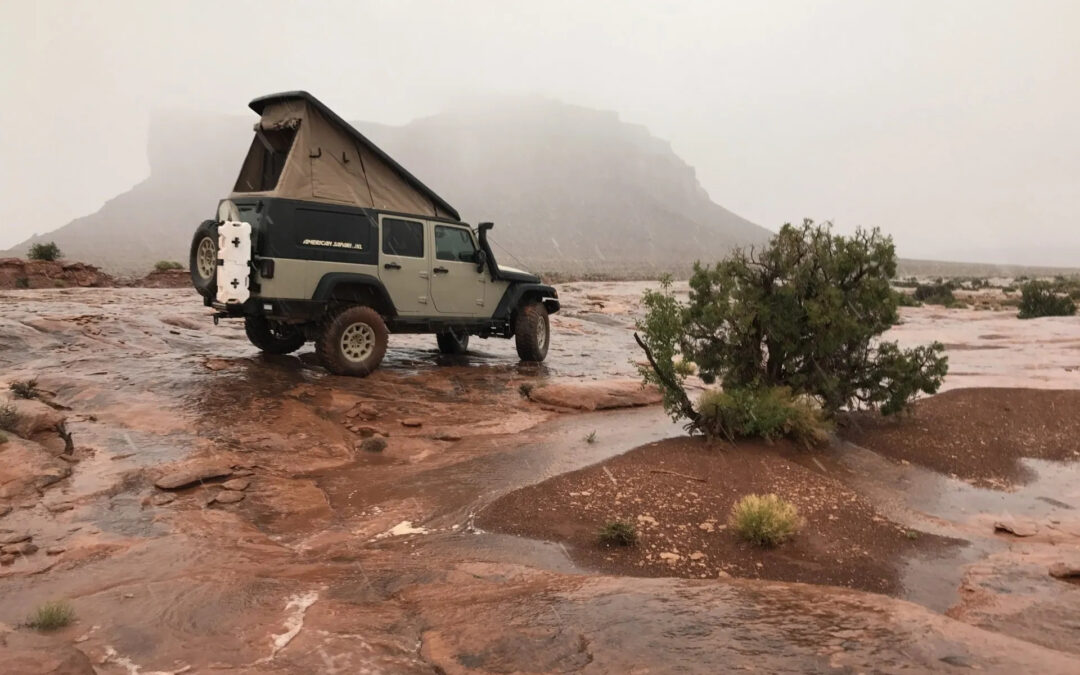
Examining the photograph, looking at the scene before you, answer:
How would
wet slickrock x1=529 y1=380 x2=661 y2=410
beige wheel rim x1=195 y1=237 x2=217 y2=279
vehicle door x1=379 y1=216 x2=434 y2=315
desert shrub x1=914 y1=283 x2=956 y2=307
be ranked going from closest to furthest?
beige wheel rim x1=195 y1=237 x2=217 y2=279, wet slickrock x1=529 y1=380 x2=661 y2=410, vehicle door x1=379 y1=216 x2=434 y2=315, desert shrub x1=914 y1=283 x2=956 y2=307

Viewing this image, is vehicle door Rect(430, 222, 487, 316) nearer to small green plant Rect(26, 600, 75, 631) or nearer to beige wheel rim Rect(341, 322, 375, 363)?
beige wheel rim Rect(341, 322, 375, 363)

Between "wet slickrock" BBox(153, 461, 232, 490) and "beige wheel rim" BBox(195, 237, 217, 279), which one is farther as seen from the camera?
"beige wheel rim" BBox(195, 237, 217, 279)

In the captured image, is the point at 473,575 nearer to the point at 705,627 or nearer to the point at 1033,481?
the point at 705,627

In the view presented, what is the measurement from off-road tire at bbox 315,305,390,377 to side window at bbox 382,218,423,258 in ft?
3.37

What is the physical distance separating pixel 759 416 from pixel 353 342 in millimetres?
5484

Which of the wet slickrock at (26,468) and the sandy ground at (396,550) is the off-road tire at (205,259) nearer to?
the sandy ground at (396,550)

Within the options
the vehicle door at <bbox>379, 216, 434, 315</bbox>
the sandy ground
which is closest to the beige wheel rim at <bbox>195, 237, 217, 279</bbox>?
the sandy ground

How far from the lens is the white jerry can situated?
27.3 feet

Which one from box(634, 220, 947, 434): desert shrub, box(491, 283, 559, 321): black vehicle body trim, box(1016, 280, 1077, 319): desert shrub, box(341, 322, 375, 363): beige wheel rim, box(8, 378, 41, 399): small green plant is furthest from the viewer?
box(1016, 280, 1077, 319): desert shrub

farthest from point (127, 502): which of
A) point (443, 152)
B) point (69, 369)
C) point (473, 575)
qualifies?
point (443, 152)

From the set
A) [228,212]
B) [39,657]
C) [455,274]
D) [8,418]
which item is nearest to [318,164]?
[228,212]

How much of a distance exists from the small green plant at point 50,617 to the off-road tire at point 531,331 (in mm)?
9094

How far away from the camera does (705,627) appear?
3660mm

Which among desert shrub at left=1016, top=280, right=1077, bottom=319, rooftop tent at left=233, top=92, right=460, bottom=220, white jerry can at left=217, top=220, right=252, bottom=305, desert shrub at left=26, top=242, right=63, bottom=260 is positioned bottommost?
desert shrub at left=1016, top=280, right=1077, bottom=319
